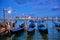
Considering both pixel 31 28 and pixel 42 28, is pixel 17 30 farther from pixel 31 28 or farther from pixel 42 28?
pixel 42 28

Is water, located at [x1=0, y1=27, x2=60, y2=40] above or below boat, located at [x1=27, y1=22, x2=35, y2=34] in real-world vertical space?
below

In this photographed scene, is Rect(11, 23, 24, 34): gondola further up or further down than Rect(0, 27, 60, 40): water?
further up

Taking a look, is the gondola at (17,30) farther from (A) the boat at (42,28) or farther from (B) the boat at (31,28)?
(A) the boat at (42,28)

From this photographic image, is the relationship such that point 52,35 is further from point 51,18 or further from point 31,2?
point 31,2

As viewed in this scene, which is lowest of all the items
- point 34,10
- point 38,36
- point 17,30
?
point 38,36

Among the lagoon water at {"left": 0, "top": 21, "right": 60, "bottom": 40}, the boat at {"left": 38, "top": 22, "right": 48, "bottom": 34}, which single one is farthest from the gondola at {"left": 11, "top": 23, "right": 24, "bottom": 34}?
the boat at {"left": 38, "top": 22, "right": 48, "bottom": 34}

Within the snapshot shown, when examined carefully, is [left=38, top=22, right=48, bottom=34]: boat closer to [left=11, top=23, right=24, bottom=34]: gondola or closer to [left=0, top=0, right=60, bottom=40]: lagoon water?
[left=0, top=0, right=60, bottom=40]: lagoon water

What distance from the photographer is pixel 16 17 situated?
3.65 metres

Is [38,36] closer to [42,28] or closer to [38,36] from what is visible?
[38,36]

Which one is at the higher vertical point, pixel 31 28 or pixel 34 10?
pixel 34 10

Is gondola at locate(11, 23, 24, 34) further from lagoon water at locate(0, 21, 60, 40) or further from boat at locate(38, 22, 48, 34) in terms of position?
boat at locate(38, 22, 48, 34)

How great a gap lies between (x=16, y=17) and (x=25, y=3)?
31cm

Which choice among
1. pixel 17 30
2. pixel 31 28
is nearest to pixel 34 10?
pixel 31 28

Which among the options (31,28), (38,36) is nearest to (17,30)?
(31,28)
